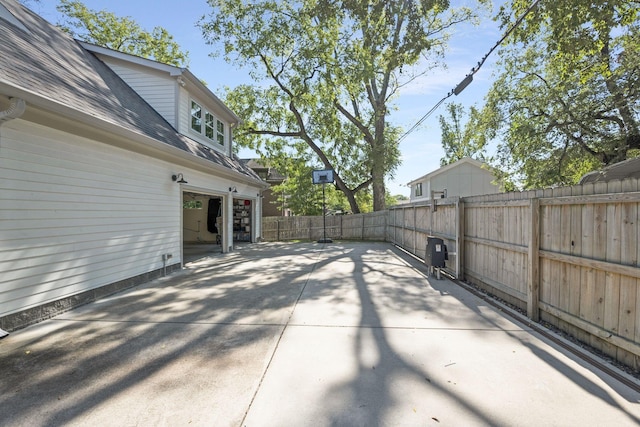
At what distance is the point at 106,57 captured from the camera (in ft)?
27.3

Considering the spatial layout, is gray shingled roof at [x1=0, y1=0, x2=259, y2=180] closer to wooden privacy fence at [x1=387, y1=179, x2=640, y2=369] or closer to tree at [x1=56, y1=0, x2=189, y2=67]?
wooden privacy fence at [x1=387, y1=179, x2=640, y2=369]

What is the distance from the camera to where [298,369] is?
2.83m

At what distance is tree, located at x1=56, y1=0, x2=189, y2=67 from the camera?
1681 centimetres

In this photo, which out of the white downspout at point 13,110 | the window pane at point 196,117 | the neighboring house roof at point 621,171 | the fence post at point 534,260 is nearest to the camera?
the white downspout at point 13,110

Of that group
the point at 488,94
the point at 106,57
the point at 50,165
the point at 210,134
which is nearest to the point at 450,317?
the point at 50,165

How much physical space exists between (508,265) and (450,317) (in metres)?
1.30

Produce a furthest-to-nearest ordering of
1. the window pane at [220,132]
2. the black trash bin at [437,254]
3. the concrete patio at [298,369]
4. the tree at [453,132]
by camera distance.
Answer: the tree at [453,132]
the window pane at [220,132]
the black trash bin at [437,254]
the concrete patio at [298,369]

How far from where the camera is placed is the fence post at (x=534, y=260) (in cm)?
393

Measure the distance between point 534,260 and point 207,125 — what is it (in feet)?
32.1

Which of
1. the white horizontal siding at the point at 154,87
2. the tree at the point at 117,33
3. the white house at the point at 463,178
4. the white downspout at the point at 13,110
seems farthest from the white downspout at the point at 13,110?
the white house at the point at 463,178

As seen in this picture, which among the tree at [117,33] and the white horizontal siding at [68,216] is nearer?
the white horizontal siding at [68,216]

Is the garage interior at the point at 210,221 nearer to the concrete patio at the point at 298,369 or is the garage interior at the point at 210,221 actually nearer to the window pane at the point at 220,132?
the window pane at the point at 220,132

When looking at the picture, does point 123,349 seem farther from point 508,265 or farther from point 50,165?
Result: point 508,265

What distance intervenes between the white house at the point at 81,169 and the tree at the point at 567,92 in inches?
332
